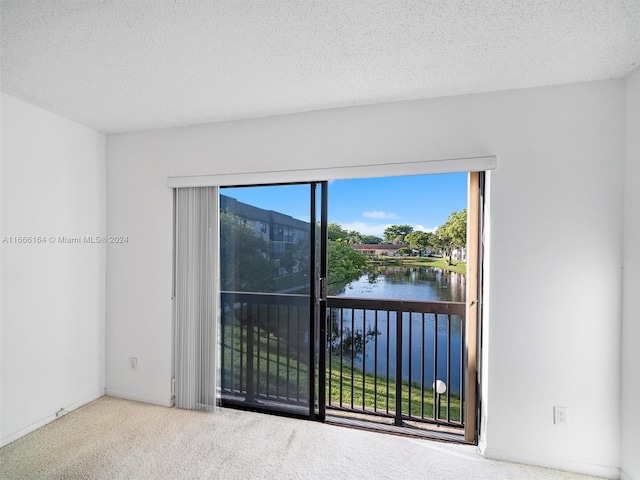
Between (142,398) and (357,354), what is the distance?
1.88 m

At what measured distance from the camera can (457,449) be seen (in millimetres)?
2326

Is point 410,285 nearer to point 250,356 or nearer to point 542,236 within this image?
point 542,236

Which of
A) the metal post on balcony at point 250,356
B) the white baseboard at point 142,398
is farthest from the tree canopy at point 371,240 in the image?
the white baseboard at point 142,398

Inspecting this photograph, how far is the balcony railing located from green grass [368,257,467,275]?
11.4 inches

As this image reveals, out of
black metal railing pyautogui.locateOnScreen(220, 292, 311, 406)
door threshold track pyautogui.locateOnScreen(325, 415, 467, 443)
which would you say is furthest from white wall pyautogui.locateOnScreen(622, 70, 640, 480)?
black metal railing pyautogui.locateOnScreen(220, 292, 311, 406)

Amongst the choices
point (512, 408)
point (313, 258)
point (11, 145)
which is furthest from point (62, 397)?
point (512, 408)

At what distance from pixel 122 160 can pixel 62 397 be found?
199 centimetres

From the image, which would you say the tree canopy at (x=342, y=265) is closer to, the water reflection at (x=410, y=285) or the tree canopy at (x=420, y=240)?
the water reflection at (x=410, y=285)

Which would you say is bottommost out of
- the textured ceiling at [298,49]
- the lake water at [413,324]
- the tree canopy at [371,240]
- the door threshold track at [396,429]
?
the door threshold track at [396,429]

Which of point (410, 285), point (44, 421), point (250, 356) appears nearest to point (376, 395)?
point (410, 285)

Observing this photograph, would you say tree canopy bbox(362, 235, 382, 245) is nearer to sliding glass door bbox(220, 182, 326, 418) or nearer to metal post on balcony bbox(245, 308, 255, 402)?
sliding glass door bbox(220, 182, 326, 418)

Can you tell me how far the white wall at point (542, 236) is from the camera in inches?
81.2

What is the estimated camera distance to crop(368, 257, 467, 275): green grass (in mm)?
2768

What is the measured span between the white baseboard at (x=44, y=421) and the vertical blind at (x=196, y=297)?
0.78 meters
